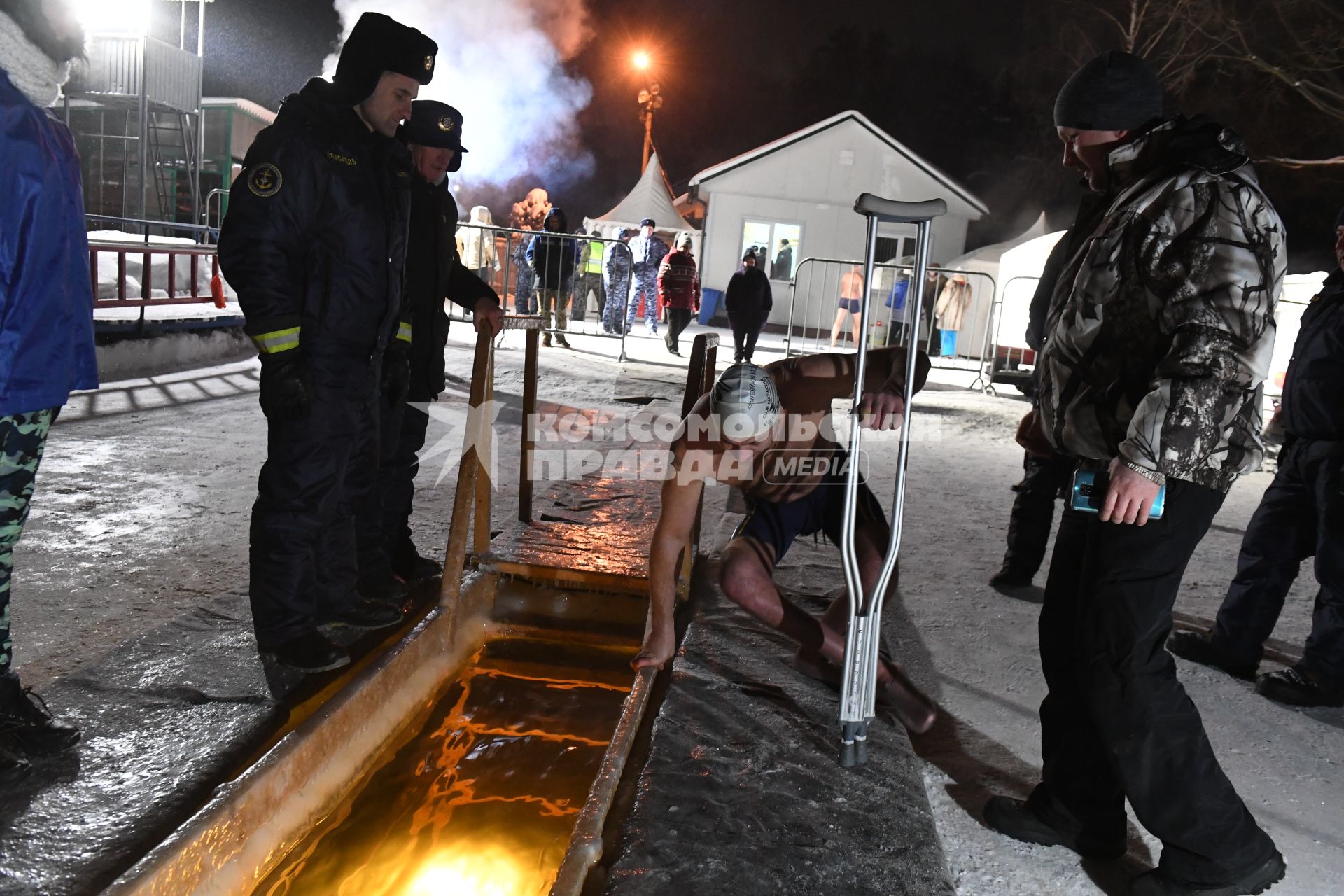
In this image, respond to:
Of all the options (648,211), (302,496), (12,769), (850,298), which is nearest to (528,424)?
(302,496)

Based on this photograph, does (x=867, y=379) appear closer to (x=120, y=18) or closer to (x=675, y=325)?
(x=675, y=325)

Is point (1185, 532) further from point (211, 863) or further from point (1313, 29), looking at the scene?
point (1313, 29)

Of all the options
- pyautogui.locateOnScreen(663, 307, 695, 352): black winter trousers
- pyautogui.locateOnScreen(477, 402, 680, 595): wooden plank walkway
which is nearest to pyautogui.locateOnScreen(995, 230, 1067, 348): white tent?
pyautogui.locateOnScreen(663, 307, 695, 352): black winter trousers

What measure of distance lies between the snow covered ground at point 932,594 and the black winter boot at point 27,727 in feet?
1.61

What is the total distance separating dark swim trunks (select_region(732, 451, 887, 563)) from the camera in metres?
3.11

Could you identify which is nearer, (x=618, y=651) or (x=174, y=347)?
(x=618, y=651)

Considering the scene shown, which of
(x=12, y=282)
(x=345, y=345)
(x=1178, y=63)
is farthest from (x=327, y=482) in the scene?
(x=1178, y=63)

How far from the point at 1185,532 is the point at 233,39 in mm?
46111

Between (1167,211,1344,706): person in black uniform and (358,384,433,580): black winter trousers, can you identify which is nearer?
(1167,211,1344,706): person in black uniform

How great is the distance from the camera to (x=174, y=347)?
931 cm

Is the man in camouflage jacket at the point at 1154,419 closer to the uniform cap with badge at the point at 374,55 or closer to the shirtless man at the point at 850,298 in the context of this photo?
the uniform cap with badge at the point at 374,55

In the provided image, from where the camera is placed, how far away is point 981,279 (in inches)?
735

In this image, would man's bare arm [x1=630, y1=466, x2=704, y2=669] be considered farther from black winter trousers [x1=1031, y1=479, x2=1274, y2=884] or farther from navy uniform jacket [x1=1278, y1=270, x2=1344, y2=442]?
navy uniform jacket [x1=1278, y1=270, x2=1344, y2=442]

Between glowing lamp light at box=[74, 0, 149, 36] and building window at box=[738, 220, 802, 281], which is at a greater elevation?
glowing lamp light at box=[74, 0, 149, 36]
